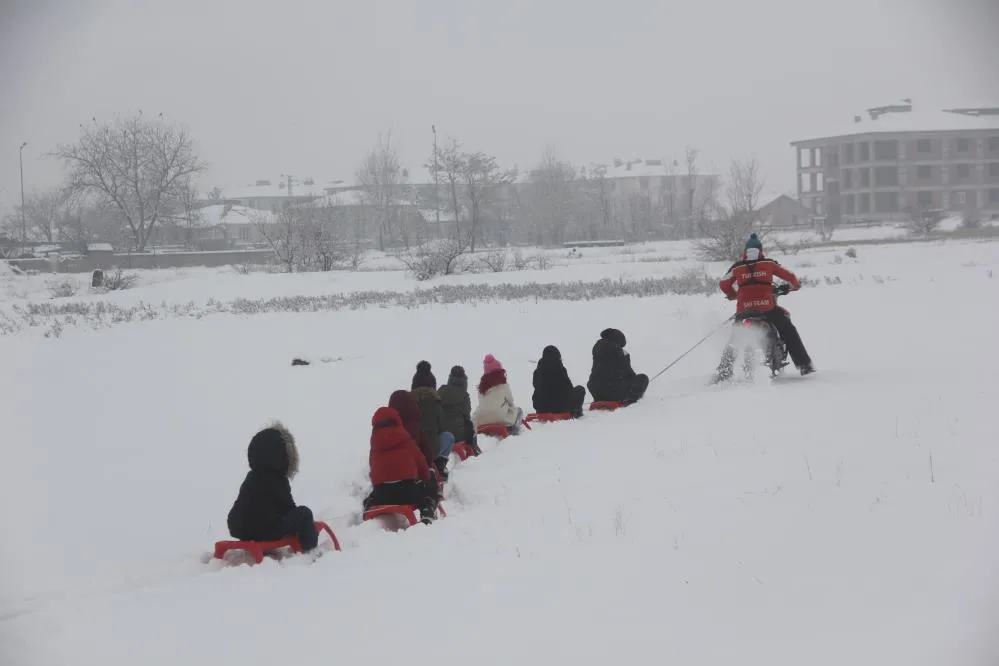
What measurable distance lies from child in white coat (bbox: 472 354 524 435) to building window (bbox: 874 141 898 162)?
240ft

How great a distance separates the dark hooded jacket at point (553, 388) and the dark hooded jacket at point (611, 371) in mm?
526

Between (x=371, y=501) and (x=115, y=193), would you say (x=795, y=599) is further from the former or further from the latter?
(x=115, y=193)

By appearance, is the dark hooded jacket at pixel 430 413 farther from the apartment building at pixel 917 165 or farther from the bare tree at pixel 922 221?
the apartment building at pixel 917 165

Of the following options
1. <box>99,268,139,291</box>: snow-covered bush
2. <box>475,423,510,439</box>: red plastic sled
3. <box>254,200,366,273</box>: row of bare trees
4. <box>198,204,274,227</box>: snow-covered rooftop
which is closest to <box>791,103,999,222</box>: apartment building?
<box>254,200,366,273</box>: row of bare trees

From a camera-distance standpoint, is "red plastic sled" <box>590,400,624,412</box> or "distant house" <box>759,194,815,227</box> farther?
"distant house" <box>759,194,815,227</box>

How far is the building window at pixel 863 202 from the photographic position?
7631cm

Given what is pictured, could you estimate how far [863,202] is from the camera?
76875 millimetres

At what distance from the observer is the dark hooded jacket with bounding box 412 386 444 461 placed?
897cm

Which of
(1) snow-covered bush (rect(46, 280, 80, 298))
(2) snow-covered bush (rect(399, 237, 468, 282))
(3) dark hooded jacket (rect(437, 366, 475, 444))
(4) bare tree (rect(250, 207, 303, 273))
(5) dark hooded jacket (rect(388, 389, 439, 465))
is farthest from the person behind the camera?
(4) bare tree (rect(250, 207, 303, 273))

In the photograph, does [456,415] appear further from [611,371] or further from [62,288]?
[62,288]

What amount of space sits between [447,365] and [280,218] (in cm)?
3059

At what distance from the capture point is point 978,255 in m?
31.9

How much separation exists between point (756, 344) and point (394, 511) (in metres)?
6.41

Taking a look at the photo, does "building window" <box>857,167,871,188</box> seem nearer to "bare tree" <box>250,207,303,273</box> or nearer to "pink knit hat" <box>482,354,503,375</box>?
"bare tree" <box>250,207,303,273</box>
